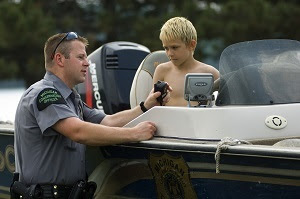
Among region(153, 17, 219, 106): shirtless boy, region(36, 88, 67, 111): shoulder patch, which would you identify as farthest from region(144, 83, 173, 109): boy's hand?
region(36, 88, 67, 111): shoulder patch

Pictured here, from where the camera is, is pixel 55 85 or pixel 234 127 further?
pixel 55 85

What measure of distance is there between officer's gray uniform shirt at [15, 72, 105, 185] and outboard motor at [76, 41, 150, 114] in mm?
1615

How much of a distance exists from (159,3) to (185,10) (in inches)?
74.5

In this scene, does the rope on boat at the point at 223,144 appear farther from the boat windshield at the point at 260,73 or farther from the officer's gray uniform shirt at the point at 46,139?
the officer's gray uniform shirt at the point at 46,139

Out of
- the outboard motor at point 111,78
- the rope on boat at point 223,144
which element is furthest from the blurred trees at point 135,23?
the rope on boat at point 223,144

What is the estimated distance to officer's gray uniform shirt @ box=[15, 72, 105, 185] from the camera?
4543mm

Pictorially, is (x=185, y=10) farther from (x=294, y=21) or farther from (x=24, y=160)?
(x=24, y=160)

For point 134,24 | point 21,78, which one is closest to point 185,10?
point 134,24

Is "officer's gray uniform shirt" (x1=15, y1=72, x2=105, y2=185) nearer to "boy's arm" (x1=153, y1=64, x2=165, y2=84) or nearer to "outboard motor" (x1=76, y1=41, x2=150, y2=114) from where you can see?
"boy's arm" (x1=153, y1=64, x2=165, y2=84)

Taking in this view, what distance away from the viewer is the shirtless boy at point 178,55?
4.97m

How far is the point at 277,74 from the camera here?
468 cm

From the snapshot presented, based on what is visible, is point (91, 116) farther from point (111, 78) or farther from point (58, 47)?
point (111, 78)

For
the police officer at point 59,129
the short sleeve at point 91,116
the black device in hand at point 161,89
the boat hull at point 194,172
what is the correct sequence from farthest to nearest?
the short sleeve at point 91,116 → the black device in hand at point 161,89 → the police officer at point 59,129 → the boat hull at point 194,172

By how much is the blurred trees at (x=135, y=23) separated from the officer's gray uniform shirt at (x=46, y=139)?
48.4 ft
